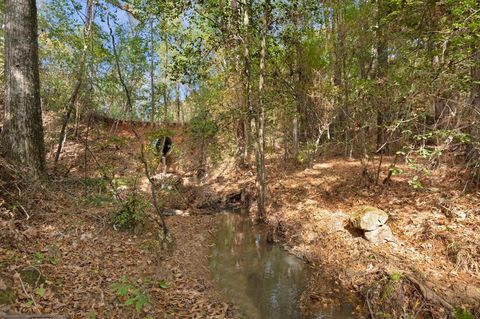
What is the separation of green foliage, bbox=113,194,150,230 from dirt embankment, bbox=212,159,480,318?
Answer: 161 inches

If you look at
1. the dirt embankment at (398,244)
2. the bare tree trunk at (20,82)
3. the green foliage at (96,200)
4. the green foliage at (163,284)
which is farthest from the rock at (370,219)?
the bare tree trunk at (20,82)

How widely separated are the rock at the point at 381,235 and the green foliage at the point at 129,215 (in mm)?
5573

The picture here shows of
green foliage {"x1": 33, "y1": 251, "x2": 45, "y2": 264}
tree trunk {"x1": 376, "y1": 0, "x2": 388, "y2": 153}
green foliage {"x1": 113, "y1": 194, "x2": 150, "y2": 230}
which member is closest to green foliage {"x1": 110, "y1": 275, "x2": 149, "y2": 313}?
green foliage {"x1": 33, "y1": 251, "x2": 45, "y2": 264}

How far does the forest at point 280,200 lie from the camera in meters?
4.62

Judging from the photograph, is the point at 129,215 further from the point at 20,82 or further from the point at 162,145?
the point at 20,82

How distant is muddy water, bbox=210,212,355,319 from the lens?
5.25 metres

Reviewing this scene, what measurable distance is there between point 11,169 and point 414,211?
29.5 feet

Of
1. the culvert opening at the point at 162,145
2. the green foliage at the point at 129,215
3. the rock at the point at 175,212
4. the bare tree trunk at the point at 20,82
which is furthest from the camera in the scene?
the rock at the point at 175,212

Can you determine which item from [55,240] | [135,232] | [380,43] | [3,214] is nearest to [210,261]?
[135,232]

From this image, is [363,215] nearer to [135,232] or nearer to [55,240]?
[135,232]

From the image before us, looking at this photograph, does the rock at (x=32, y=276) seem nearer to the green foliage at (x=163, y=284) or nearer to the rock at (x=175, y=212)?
the green foliage at (x=163, y=284)

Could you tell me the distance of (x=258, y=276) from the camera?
6.62m

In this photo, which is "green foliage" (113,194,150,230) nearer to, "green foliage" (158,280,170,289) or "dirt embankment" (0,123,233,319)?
"dirt embankment" (0,123,233,319)

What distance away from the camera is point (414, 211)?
705 cm
